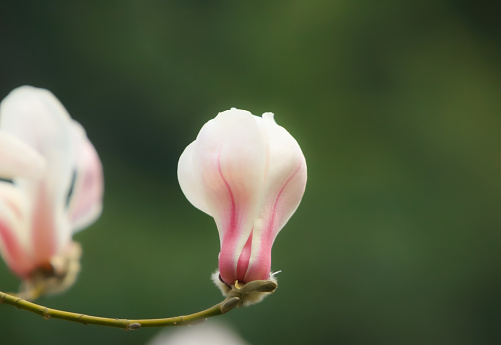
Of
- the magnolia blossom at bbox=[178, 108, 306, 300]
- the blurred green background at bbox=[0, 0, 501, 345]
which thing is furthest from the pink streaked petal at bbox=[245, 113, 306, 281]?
the blurred green background at bbox=[0, 0, 501, 345]

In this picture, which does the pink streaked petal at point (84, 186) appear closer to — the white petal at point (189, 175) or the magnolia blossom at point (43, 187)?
the magnolia blossom at point (43, 187)

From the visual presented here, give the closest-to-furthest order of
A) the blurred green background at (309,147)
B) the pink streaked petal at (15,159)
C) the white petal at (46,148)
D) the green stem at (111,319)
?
1. the green stem at (111,319)
2. the pink streaked petal at (15,159)
3. the white petal at (46,148)
4. the blurred green background at (309,147)

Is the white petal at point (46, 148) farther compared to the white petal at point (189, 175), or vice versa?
the white petal at point (46, 148)

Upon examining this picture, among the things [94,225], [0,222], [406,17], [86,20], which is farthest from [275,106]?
[0,222]

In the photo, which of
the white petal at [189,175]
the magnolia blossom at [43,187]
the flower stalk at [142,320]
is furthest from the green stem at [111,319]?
the magnolia blossom at [43,187]

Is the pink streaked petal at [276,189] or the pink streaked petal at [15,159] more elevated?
the pink streaked petal at [15,159]

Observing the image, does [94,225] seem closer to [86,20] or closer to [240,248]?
[86,20]

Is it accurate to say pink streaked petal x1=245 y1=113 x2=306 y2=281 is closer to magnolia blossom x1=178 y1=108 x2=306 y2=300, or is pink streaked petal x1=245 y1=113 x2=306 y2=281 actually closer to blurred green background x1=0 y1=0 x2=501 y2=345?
magnolia blossom x1=178 y1=108 x2=306 y2=300
